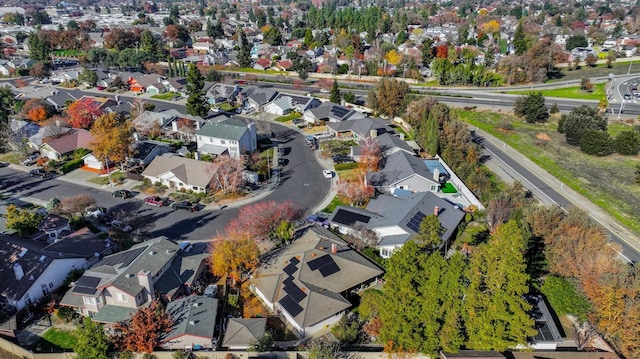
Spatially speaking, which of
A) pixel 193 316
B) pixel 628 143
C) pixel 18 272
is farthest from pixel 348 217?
pixel 628 143

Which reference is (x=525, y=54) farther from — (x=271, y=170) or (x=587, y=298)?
(x=587, y=298)

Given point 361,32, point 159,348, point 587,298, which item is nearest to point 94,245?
point 159,348

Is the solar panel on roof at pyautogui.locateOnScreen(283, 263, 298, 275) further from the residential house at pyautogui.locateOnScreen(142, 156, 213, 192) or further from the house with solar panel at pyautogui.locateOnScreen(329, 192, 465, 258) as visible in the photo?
the residential house at pyautogui.locateOnScreen(142, 156, 213, 192)

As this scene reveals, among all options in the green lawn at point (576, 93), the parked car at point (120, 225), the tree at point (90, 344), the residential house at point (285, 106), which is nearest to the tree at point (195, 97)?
the residential house at point (285, 106)

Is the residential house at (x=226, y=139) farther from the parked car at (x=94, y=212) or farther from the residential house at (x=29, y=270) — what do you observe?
the residential house at (x=29, y=270)

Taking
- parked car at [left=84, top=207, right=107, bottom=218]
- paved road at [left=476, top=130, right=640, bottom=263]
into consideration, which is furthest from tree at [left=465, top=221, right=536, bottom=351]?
parked car at [left=84, top=207, right=107, bottom=218]

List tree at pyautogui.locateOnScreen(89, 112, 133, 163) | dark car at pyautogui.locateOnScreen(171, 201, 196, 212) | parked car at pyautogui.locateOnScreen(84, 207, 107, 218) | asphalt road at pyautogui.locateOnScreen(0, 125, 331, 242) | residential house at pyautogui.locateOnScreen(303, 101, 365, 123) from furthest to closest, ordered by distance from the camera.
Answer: residential house at pyautogui.locateOnScreen(303, 101, 365, 123) → tree at pyautogui.locateOnScreen(89, 112, 133, 163) → dark car at pyautogui.locateOnScreen(171, 201, 196, 212) → parked car at pyautogui.locateOnScreen(84, 207, 107, 218) → asphalt road at pyautogui.locateOnScreen(0, 125, 331, 242)

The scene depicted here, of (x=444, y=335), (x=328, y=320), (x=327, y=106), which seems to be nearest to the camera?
(x=444, y=335)

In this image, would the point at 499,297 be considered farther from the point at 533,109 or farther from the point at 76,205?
the point at 533,109
